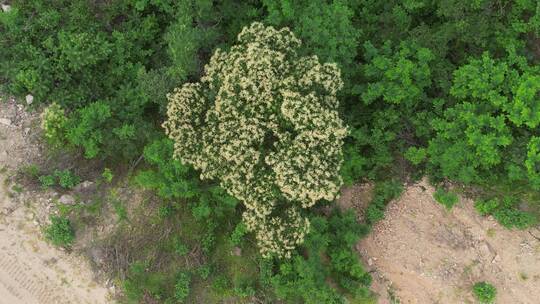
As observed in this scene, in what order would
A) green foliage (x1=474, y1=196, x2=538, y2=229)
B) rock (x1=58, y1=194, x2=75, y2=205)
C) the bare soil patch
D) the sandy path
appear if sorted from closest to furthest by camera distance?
green foliage (x1=474, y1=196, x2=538, y2=229)
the bare soil patch
the sandy path
rock (x1=58, y1=194, x2=75, y2=205)

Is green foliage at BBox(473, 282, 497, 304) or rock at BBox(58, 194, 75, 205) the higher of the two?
green foliage at BBox(473, 282, 497, 304)

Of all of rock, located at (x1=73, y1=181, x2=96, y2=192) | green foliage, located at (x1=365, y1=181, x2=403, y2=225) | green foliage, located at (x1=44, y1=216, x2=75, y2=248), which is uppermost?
green foliage, located at (x1=365, y1=181, x2=403, y2=225)

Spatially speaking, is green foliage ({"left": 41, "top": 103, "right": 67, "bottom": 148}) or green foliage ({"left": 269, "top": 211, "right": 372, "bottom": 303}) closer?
green foliage ({"left": 269, "top": 211, "right": 372, "bottom": 303})

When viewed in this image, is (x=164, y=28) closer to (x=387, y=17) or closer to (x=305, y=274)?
(x=387, y=17)

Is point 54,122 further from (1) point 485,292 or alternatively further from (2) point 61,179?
(1) point 485,292

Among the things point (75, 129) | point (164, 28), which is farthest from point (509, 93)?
point (75, 129)

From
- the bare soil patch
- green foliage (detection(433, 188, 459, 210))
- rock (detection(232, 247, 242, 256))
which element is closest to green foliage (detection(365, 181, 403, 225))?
the bare soil patch

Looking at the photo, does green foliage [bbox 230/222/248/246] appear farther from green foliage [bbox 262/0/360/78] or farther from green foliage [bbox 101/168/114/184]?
green foliage [bbox 262/0/360/78]
